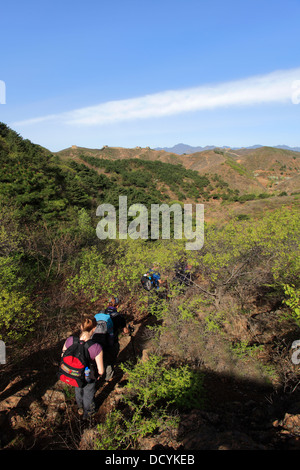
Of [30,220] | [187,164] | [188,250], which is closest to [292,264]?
[188,250]

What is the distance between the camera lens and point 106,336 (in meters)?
4.48

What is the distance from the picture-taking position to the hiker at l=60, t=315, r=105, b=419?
3.42m

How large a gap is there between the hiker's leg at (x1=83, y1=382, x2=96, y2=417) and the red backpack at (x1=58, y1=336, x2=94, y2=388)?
23cm

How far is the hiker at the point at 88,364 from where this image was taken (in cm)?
342

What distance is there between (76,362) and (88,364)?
7.7 inches

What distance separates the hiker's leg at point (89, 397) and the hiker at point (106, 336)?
676 millimetres

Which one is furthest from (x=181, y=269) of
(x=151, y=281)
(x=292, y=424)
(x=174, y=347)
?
(x=292, y=424)

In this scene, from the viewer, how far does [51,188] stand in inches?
784

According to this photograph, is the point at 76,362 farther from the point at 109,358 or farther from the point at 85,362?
the point at 109,358

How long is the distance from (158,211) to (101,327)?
99.2 ft

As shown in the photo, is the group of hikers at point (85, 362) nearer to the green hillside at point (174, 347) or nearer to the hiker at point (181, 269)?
the green hillside at point (174, 347)

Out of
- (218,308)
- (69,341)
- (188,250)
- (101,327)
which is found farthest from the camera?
(188,250)

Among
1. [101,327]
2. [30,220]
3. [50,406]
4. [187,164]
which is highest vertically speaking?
[187,164]
